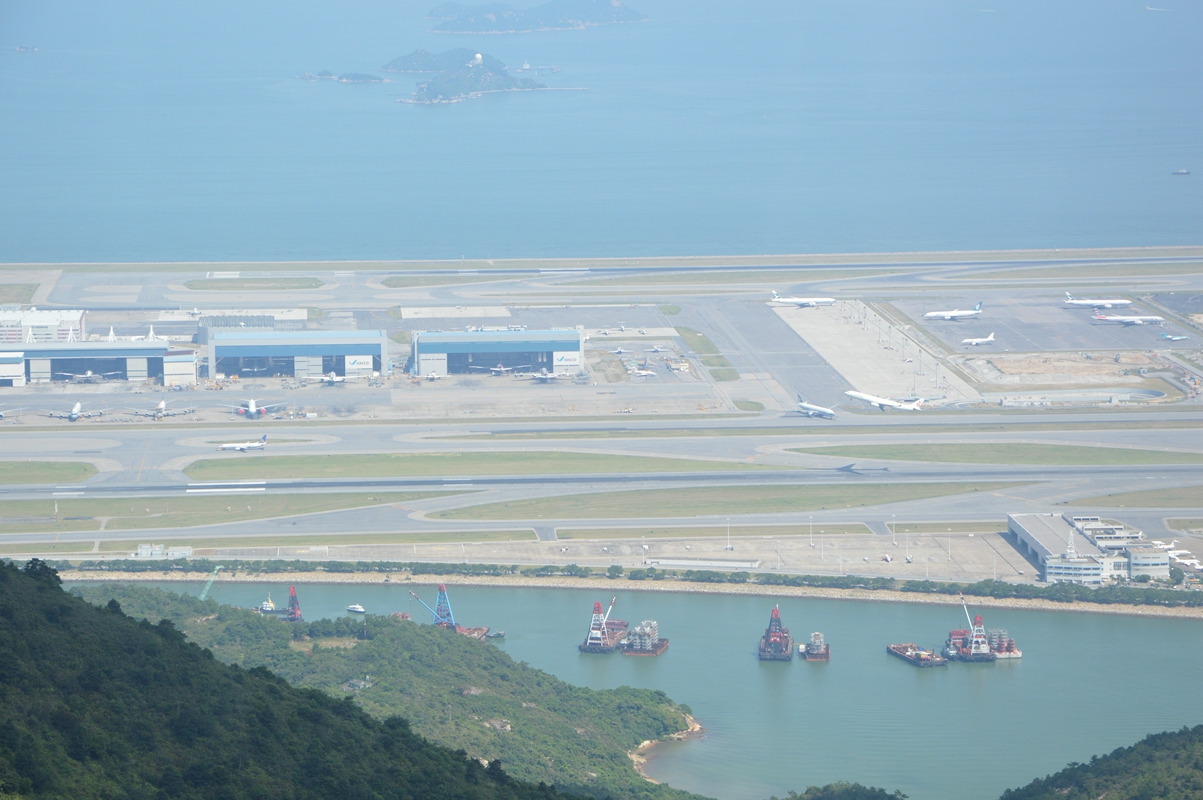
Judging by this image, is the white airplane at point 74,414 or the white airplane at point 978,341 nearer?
the white airplane at point 74,414

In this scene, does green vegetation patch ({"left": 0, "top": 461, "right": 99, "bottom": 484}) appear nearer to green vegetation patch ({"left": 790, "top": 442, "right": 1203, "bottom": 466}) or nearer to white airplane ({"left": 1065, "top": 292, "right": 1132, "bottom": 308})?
green vegetation patch ({"left": 790, "top": 442, "right": 1203, "bottom": 466})

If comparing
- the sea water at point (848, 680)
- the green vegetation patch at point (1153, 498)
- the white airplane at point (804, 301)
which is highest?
the white airplane at point (804, 301)

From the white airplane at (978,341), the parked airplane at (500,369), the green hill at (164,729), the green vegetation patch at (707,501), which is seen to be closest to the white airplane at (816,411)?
the green vegetation patch at (707,501)

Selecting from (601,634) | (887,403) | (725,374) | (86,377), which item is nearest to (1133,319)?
(887,403)

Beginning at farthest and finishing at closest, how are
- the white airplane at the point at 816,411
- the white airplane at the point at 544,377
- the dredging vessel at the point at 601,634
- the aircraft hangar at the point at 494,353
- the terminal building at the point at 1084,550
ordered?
the aircraft hangar at the point at 494,353
the white airplane at the point at 544,377
the white airplane at the point at 816,411
the terminal building at the point at 1084,550
the dredging vessel at the point at 601,634

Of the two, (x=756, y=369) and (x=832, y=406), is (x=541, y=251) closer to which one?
(x=756, y=369)

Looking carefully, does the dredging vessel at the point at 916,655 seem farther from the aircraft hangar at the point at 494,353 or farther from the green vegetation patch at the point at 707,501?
the aircraft hangar at the point at 494,353

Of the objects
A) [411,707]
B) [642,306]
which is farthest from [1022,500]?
[642,306]

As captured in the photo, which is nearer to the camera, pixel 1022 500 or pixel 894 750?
pixel 894 750
